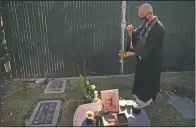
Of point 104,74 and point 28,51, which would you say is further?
point 104,74

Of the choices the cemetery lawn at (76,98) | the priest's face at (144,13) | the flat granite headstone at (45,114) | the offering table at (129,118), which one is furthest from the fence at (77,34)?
the offering table at (129,118)

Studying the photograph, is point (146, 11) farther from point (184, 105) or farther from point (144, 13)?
point (184, 105)

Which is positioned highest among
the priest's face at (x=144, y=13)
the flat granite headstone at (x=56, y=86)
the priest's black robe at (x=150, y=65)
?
the priest's face at (x=144, y=13)

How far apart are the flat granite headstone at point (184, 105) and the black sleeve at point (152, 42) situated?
181 centimetres

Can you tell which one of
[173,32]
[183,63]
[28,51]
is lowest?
[183,63]

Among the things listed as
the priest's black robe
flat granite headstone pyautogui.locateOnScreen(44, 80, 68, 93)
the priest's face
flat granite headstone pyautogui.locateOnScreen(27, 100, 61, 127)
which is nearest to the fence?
flat granite headstone pyautogui.locateOnScreen(44, 80, 68, 93)

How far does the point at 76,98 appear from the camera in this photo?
555 cm

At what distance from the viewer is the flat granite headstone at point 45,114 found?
446 centimetres

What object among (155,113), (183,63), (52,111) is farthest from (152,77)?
(183,63)

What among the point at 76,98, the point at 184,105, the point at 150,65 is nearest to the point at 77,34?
the point at 76,98

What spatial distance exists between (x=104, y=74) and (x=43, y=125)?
3.15 metres

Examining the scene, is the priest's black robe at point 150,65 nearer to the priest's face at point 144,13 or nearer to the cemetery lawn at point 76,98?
the priest's face at point 144,13

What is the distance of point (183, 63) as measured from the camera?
7285 millimetres

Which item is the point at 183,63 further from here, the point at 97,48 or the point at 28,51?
the point at 28,51
